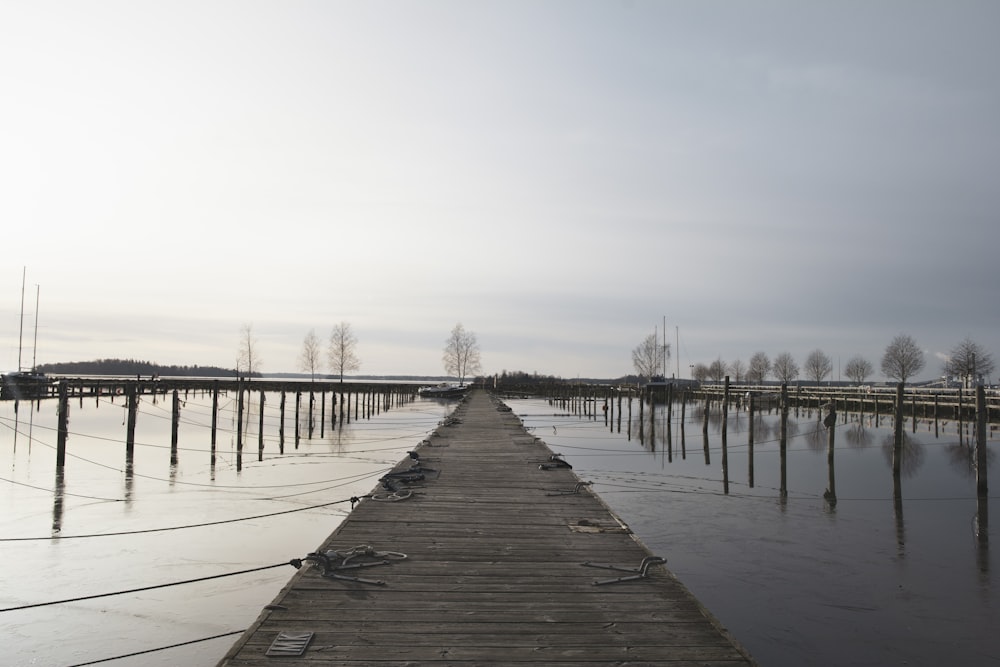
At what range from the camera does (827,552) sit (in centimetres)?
1305

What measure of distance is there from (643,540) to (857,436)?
30791 mm

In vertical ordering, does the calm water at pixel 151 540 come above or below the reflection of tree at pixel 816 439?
above

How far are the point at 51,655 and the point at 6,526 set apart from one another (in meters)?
8.12

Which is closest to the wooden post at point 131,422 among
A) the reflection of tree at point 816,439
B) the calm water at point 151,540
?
the calm water at point 151,540

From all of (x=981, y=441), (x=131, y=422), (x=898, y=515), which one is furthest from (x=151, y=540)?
(x=981, y=441)

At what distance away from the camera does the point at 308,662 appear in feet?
16.8

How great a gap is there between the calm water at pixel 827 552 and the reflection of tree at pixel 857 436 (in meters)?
6.47

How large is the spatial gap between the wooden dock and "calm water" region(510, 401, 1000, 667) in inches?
104

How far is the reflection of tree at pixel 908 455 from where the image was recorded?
25.4 meters

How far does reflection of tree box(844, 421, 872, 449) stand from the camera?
113 ft

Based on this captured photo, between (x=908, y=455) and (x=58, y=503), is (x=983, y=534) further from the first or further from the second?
(x=58, y=503)

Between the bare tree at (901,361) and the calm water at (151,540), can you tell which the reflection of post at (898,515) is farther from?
the bare tree at (901,361)

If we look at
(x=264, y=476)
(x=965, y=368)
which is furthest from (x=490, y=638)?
(x=965, y=368)

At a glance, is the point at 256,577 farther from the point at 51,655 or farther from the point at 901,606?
the point at 901,606
